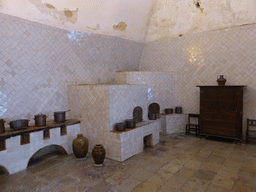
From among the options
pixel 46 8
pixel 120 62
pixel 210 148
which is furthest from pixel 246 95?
pixel 46 8

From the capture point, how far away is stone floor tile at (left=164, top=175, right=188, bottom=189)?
10.7 feet

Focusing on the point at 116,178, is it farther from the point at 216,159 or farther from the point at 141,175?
the point at 216,159

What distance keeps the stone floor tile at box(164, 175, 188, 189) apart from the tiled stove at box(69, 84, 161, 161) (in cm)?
131

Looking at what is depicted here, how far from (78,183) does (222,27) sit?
6.08 metres

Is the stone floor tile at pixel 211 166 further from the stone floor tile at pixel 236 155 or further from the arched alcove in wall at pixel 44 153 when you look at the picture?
the arched alcove in wall at pixel 44 153

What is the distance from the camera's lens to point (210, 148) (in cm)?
506

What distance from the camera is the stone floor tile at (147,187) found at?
3.12 metres

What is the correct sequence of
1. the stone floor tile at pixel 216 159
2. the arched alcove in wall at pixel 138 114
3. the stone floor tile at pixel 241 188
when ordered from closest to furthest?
1. the stone floor tile at pixel 241 188
2. the stone floor tile at pixel 216 159
3. the arched alcove in wall at pixel 138 114

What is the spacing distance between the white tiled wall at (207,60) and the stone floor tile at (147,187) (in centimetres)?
401

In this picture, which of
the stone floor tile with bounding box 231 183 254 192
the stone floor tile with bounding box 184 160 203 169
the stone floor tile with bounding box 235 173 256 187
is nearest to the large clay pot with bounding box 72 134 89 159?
the stone floor tile with bounding box 184 160 203 169

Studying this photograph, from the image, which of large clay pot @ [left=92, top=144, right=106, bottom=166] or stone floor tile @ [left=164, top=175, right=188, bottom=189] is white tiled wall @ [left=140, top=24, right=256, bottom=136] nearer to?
stone floor tile @ [left=164, top=175, right=188, bottom=189]

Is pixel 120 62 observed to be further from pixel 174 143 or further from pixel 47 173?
pixel 47 173

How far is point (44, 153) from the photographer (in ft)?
16.6

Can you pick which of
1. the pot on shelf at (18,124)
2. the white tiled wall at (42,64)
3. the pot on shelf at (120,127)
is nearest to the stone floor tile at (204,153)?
the pot on shelf at (120,127)
